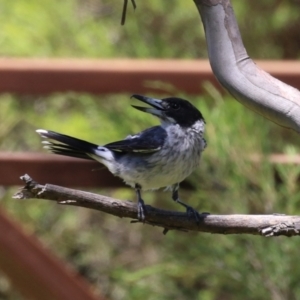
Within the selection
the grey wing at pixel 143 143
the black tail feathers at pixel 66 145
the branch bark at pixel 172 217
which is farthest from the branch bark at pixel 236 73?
the grey wing at pixel 143 143

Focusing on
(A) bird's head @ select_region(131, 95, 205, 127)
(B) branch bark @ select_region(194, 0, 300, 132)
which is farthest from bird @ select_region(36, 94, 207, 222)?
(B) branch bark @ select_region(194, 0, 300, 132)

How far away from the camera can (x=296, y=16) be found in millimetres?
2814

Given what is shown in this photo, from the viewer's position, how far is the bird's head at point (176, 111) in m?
1.44

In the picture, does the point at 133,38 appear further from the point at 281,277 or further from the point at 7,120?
the point at 281,277

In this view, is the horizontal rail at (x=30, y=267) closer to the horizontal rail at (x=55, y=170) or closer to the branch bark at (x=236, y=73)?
the horizontal rail at (x=55, y=170)

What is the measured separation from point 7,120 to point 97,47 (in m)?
0.51

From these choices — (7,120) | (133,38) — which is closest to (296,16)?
(133,38)

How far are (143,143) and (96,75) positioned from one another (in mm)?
447

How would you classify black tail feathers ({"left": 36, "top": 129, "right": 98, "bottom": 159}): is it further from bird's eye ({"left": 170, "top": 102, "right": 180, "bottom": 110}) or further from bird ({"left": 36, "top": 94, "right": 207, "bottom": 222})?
bird's eye ({"left": 170, "top": 102, "right": 180, "bottom": 110})

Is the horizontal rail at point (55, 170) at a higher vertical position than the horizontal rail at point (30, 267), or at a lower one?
higher

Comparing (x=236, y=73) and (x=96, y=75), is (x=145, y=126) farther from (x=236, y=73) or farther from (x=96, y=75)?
(x=236, y=73)

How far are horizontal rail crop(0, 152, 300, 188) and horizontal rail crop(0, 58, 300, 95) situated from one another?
18cm

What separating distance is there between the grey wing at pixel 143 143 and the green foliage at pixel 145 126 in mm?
401

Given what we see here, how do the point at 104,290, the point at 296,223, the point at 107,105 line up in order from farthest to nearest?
the point at 104,290 → the point at 107,105 → the point at 296,223
